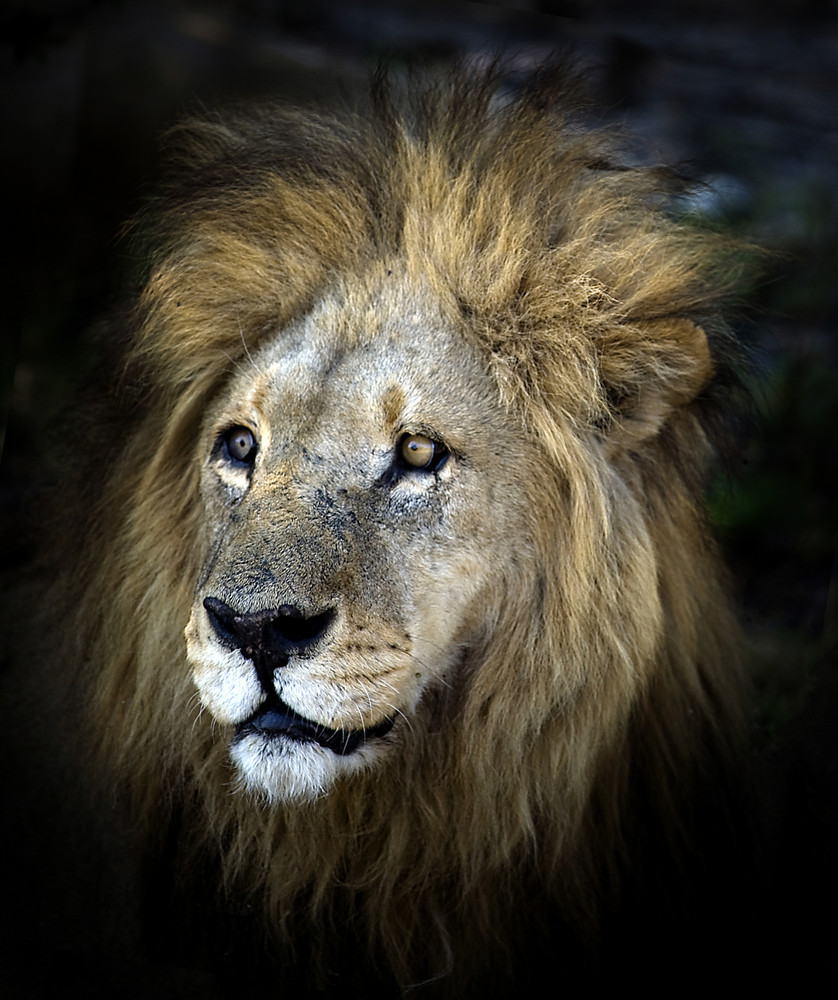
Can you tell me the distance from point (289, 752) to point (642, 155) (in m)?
1.04

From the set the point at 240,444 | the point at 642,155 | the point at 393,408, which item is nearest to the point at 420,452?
the point at 393,408

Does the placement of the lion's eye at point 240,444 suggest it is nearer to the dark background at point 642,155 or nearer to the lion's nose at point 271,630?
the lion's nose at point 271,630

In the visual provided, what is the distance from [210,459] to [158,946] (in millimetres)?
841

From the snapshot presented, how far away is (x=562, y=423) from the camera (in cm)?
154

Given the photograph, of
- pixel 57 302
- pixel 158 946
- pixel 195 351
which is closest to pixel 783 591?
pixel 195 351

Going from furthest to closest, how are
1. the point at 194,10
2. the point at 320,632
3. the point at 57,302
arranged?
the point at 57,302, the point at 194,10, the point at 320,632

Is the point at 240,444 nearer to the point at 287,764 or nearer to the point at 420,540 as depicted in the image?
the point at 420,540

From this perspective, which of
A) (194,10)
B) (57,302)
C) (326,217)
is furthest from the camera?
(57,302)

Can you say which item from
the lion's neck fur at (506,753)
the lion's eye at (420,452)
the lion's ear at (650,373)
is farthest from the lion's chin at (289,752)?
the lion's ear at (650,373)

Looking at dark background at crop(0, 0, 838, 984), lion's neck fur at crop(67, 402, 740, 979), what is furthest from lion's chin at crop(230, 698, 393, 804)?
dark background at crop(0, 0, 838, 984)

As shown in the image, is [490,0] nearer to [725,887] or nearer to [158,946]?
[725,887]

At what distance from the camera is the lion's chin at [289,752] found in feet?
4.47

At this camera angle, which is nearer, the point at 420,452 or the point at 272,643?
the point at 272,643

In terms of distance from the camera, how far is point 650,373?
1.52 meters
